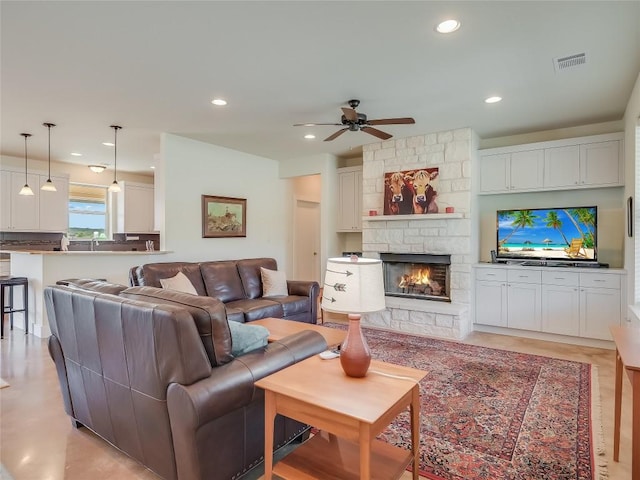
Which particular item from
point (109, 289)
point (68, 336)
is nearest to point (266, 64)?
point (109, 289)

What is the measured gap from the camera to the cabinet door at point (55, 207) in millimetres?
6613

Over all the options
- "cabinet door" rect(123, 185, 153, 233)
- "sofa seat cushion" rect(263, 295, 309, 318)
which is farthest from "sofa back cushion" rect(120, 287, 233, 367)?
"cabinet door" rect(123, 185, 153, 233)

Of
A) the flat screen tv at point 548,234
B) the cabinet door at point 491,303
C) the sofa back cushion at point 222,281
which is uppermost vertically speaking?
the flat screen tv at point 548,234

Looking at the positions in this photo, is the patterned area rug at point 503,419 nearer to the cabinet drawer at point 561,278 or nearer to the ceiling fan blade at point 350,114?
the cabinet drawer at point 561,278

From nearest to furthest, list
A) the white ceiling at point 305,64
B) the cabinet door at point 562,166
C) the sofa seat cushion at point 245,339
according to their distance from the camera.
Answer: the sofa seat cushion at point 245,339 < the white ceiling at point 305,64 < the cabinet door at point 562,166

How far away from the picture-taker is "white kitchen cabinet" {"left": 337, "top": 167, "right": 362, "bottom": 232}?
634 cm

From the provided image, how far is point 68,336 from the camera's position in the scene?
2.22 metres

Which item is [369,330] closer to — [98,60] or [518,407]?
[518,407]

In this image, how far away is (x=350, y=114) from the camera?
354 cm

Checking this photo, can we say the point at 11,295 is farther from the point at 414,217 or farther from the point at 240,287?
the point at 414,217

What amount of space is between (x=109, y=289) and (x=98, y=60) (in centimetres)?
202

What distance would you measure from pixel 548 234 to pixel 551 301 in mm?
907

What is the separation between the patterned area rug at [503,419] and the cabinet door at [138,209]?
611 centimetres

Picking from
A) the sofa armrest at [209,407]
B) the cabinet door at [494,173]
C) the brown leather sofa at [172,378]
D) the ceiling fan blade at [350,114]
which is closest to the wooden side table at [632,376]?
the brown leather sofa at [172,378]
